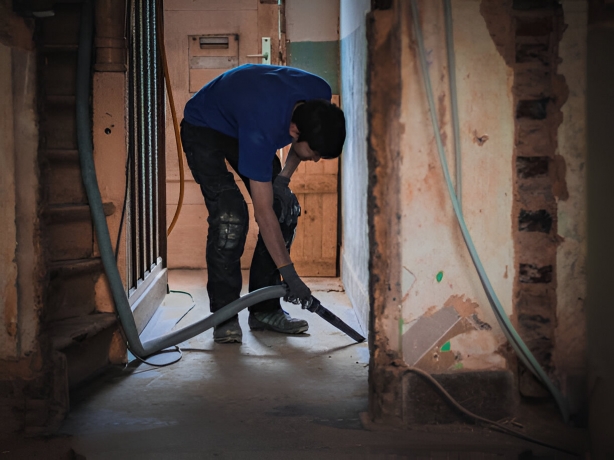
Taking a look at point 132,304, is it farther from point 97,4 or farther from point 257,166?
point 97,4

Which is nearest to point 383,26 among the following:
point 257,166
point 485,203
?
point 485,203

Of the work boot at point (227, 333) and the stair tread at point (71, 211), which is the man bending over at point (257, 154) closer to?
the work boot at point (227, 333)

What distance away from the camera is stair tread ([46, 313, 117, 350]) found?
1.80 m

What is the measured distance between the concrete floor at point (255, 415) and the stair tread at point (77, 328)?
17 cm

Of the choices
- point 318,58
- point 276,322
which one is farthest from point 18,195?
point 318,58

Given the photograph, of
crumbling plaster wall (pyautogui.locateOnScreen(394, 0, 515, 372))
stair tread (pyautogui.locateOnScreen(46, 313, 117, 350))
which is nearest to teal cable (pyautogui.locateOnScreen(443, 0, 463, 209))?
crumbling plaster wall (pyautogui.locateOnScreen(394, 0, 515, 372))

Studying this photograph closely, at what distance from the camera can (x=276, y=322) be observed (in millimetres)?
2607

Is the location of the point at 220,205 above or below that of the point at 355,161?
below

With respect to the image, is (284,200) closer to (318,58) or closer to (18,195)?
(18,195)

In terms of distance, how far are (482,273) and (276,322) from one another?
50.1 inches

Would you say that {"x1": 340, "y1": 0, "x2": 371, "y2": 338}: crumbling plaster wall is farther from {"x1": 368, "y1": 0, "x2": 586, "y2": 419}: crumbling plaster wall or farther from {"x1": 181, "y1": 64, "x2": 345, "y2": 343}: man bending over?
{"x1": 368, "y1": 0, "x2": 586, "y2": 419}: crumbling plaster wall

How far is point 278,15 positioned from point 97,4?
2.08 meters

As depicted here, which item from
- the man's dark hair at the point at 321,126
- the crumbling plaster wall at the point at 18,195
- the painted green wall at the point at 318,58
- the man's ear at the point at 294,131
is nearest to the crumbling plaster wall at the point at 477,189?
the man's dark hair at the point at 321,126

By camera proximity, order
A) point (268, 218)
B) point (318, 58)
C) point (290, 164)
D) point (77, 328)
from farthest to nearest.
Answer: point (318, 58)
point (290, 164)
point (268, 218)
point (77, 328)
